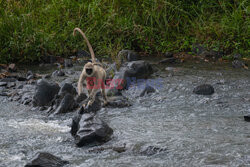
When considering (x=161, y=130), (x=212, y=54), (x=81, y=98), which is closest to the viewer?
(x=161, y=130)

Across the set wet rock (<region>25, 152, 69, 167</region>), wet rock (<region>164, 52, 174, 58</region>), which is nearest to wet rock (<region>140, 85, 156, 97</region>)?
wet rock (<region>164, 52, 174, 58</region>)

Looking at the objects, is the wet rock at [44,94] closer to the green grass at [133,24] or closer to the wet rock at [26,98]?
the wet rock at [26,98]

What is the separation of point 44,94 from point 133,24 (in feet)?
13.6

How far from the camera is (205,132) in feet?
15.5

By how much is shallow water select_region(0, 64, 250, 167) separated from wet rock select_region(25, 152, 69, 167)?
178 mm

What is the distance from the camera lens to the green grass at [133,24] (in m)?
9.19

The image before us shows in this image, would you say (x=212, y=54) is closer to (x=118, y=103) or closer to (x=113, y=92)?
(x=113, y=92)

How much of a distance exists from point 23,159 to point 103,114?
181cm

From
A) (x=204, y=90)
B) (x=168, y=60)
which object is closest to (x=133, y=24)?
(x=168, y=60)

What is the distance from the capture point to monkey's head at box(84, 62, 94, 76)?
5496 mm

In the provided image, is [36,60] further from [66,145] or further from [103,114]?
[66,145]

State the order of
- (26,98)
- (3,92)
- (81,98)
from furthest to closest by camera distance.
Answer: (3,92) → (26,98) → (81,98)

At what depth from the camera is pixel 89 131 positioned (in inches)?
178

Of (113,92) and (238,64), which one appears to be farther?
(238,64)
